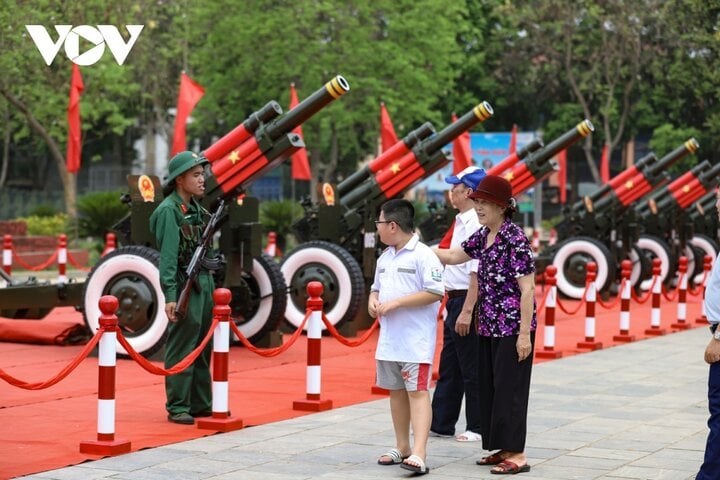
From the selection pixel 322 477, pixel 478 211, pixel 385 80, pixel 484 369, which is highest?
pixel 385 80

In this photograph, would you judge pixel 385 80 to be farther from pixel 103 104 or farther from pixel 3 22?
pixel 3 22

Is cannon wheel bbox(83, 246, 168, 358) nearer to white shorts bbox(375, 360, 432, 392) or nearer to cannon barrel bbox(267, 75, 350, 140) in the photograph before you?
cannon barrel bbox(267, 75, 350, 140)

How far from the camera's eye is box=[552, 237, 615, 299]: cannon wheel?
904 inches

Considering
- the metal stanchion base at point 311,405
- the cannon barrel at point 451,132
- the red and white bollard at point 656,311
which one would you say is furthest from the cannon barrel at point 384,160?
the metal stanchion base at point 311,405

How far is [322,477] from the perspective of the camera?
8219 millimetres

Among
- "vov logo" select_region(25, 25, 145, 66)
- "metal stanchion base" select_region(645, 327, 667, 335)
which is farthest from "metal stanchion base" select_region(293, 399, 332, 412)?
"metal stanchion base" select_region(645, 327, 667, 335)

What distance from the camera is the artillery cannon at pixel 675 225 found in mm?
25734

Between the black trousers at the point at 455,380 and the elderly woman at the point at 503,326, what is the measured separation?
2.64 feet

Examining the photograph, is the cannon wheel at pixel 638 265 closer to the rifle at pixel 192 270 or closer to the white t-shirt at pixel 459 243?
the white t-shirt at pixel 459 243

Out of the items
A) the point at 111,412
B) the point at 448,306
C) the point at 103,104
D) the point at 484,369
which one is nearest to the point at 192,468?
the point at 111,412

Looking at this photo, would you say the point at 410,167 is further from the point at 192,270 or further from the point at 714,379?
the point at 714,379

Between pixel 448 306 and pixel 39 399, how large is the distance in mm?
3318

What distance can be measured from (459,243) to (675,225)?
17.7 meters

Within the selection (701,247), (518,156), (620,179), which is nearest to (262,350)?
→ (518,156)
